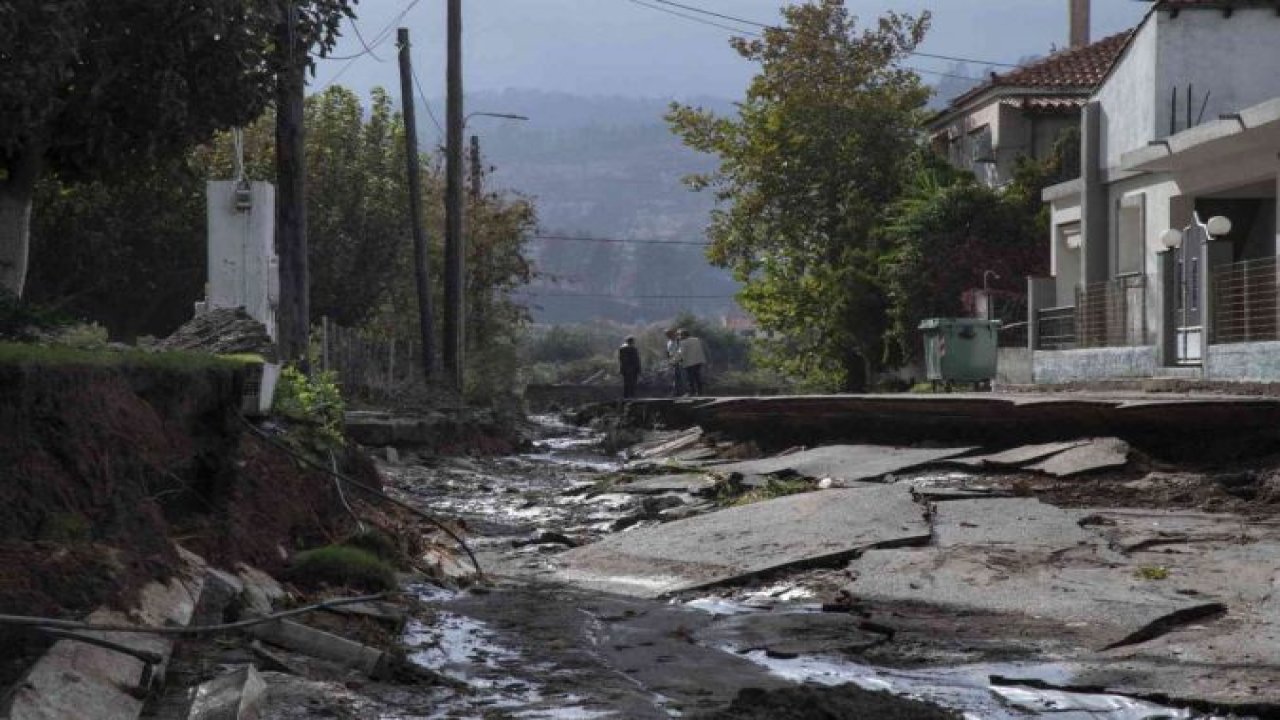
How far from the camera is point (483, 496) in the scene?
15773 mm

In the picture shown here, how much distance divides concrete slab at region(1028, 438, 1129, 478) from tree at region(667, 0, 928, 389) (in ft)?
82.0

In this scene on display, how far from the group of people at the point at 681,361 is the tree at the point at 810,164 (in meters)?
4.82

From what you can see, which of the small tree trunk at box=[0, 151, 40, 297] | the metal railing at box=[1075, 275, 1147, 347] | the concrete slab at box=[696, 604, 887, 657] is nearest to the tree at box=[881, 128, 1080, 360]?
the metal railing at box=[1075, 275, 1147, 347]

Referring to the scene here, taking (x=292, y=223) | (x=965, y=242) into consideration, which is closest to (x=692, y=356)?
(x=965, y=242)

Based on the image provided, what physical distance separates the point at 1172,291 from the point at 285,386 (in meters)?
11.4

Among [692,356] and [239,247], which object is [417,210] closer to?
[692,356]

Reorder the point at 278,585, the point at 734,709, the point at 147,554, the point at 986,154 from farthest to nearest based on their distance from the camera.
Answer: the point at 986,154 → the point at 278,585 → the point at 147,554 → the point at 734,709

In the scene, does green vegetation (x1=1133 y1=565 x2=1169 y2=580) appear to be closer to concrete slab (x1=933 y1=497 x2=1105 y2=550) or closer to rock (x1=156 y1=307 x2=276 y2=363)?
concrete slab (x1=933 y1=497 x2=1105 y2=550)

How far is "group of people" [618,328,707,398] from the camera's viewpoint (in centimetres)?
3225

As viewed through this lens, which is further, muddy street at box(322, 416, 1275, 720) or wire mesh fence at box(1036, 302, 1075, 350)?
wire mesh fence at box(1036, 302, 1075, 350)

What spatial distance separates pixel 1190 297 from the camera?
1903 cm

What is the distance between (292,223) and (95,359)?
9.92 meters

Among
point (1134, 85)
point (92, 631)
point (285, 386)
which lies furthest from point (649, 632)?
point (1134, 85)

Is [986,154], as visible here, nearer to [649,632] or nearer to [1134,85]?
[1134,85]
